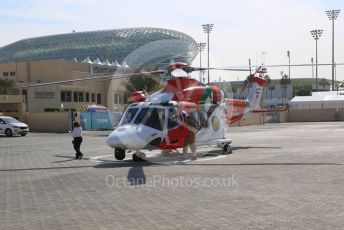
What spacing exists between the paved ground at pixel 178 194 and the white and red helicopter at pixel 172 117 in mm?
873

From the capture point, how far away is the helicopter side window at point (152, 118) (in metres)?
16.6

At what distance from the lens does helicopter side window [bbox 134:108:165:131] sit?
653 inches

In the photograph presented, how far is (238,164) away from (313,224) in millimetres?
8387

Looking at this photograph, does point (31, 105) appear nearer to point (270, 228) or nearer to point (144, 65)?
point (144, 65)

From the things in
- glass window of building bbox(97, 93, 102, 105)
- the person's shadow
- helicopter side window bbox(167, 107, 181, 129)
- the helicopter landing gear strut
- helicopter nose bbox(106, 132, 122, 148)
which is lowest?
the person's shadow

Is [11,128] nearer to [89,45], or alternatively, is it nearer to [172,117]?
[172,117]

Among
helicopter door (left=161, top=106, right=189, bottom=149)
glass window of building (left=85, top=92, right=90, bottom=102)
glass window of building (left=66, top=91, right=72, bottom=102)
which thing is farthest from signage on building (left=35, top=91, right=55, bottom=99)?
helicopter door (left=161, top=106, right=189, bottom=149)

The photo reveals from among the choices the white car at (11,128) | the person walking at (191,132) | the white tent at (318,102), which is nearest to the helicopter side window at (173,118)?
the person walking at (191,132)

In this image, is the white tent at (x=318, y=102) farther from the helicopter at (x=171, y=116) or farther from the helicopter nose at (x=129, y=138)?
the helicopter nose at (x=129, y=138)

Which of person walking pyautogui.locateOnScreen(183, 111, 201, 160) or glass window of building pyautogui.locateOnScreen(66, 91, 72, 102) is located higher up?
glass window of building pyautogui.locateOnScreen(66, 91, 72, 102)

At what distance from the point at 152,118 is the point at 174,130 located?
1.02 metres

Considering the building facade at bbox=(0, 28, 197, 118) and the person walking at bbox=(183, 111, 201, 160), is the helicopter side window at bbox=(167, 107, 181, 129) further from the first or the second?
the building facade at bbox=(0, 28, 197, 118)

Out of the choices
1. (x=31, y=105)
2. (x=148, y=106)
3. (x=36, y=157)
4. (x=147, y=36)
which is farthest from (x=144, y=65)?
(x=147, y=36)

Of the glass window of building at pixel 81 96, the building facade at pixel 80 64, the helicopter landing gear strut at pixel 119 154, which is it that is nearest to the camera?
the helicopter landing gear strut at pixel 119 154
